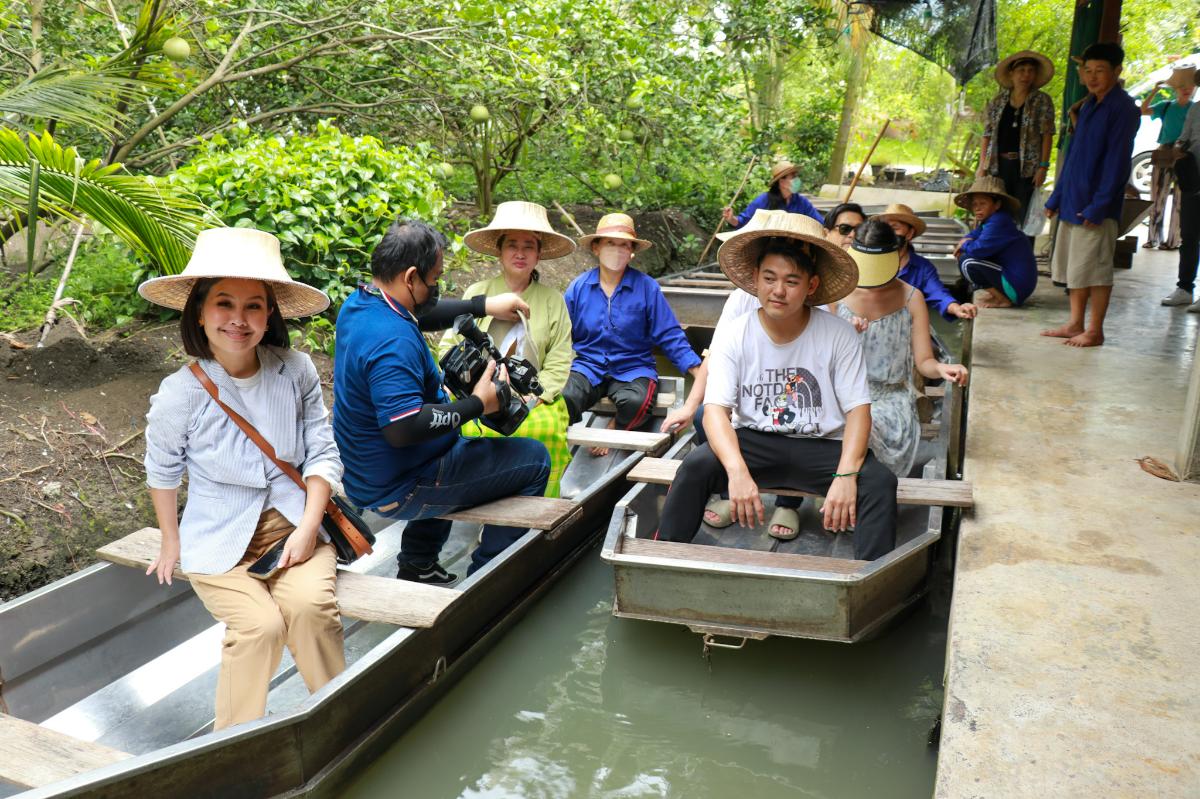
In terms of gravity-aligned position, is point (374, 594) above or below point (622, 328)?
below

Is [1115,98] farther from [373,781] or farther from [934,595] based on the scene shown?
[373,781]

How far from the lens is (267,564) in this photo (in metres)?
2.84

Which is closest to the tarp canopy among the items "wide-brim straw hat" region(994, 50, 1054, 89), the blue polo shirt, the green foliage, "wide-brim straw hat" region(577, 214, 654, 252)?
"wide-brim straw hat" region(994, 50, 1054, 89)

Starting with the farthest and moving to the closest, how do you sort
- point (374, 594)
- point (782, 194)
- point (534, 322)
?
point (782, 194) < point (534, 322) < point (374, 594)

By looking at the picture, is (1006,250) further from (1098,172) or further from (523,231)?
(523,231)

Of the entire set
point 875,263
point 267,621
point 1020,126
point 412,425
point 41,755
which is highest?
point 1020,126

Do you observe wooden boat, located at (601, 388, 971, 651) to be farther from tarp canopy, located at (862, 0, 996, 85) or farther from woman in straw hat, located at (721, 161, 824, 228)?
tarp canopy, located at (862, 0, 996, 85)

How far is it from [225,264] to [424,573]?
170 cm

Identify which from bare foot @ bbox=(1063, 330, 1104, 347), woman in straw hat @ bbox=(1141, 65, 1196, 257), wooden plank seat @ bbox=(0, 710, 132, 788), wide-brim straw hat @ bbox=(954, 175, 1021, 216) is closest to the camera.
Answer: wooden plank seat @ bbox=(0, 710, 132, 788)

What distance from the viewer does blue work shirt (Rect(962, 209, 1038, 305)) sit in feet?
20.8

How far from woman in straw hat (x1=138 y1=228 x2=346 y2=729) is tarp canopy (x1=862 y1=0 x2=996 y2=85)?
7086 millimetres

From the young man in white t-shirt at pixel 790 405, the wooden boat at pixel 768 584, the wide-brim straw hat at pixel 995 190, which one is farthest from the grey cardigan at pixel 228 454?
the wide-brim straw hat at pixel 995 190

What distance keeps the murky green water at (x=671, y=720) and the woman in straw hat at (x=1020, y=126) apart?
4241 mm

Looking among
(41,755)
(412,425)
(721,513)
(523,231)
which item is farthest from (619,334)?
(41,755)
